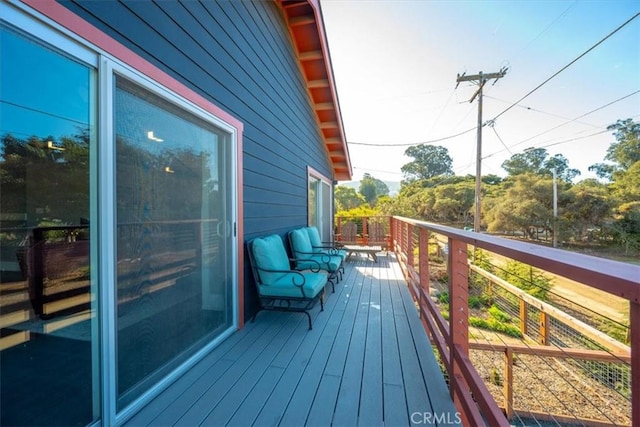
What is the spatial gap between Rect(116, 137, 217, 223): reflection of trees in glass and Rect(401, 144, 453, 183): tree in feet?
123

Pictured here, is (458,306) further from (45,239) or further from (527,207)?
(527,207)

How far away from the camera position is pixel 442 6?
555 cm

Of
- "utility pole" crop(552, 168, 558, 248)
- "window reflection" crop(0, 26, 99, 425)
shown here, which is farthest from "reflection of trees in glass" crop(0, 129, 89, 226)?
"utility pole" crop(552, 168, 558, 248)

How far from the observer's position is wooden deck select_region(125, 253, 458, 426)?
1.47 m

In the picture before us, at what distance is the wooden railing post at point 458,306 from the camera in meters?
1.56

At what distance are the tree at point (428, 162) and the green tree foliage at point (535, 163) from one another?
A: 29.0 feet

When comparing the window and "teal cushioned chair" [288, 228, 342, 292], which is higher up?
the window

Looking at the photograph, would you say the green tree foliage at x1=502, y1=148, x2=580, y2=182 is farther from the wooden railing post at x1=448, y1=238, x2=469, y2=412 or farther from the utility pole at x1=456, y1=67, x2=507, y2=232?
the wooden railing post at x1=448, y1=238, x2=469, y2=412

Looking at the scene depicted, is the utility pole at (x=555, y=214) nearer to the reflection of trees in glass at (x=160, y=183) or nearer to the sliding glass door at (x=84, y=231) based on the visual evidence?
the reflection of trees in glass at (x=160, y=183)

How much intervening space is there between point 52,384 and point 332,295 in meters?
2.92

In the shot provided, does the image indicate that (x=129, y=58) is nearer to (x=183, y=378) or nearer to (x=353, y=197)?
(x=183, y=378)

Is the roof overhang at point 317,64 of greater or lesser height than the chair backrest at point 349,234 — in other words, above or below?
above

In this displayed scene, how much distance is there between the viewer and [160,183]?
5.42 feet

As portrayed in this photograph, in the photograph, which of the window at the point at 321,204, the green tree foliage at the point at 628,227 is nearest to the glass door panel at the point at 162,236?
the window at the point at 321,204
